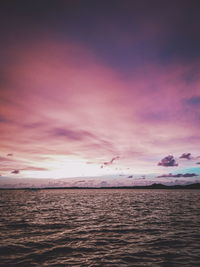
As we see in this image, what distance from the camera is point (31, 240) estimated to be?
20.2m

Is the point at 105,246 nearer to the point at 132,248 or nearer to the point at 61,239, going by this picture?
the point at 132,248

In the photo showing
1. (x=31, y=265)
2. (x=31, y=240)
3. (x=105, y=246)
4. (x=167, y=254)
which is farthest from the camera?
(x=31, y=240)

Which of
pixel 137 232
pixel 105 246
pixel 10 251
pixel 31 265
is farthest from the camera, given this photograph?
pixel 137 232

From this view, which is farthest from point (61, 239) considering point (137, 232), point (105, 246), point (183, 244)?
point (183, 244)

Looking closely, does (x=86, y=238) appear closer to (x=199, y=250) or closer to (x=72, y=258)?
(x=72, y=258)

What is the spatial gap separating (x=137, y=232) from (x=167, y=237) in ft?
12.1

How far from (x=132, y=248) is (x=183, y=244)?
5148 mm

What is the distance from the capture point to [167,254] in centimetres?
1577

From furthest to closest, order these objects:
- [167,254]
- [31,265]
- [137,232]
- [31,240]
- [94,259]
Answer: [137,232]
[31,240]
[167,254]
[94,259]
[31,265]

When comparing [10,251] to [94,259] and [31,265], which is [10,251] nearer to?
[31,265]

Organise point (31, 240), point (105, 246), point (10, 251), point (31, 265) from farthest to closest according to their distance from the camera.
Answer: point (31, 240), point (105, 246), point (10, 251), point (31, 265)

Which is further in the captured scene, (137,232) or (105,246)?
(137,232)

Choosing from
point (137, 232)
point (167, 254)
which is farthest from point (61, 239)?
point (167, 254)

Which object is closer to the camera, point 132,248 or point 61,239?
point 132,248
